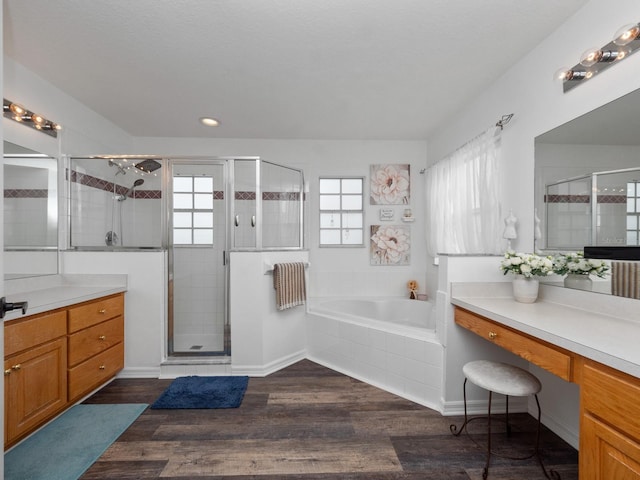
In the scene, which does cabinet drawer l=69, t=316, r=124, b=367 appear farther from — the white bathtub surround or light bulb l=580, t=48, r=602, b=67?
light bulb l=580, t=48, r=602, b=67

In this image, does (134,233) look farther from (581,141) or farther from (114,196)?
(581,141)

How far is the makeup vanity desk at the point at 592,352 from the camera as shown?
2.99 ft

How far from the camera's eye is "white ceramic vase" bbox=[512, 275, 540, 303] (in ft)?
5.86

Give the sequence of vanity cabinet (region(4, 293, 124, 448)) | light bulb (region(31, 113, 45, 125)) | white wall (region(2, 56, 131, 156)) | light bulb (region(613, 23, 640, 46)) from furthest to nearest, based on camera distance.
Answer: light bulb (region(31, 113, 45, 125))
white wall (region(2, 56, 131, 156))
vanity cabinet (region(4, 293, 124, 448))
light bulb (region(613, 23, 640, 46))

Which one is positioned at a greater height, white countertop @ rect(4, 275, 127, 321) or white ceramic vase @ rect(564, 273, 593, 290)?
white ceramic vase @ rect(564, 273, 593, 290)

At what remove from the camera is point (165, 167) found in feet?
8.68

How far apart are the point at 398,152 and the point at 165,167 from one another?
2610 mm

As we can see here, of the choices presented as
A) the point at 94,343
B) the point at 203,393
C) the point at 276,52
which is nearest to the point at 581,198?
the point at 276,52

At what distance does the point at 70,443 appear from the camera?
5.57 ft

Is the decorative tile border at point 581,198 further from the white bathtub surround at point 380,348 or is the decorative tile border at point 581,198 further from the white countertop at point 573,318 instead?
the white bathtub surround at point 380,348

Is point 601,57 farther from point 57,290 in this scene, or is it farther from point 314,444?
point 57,290

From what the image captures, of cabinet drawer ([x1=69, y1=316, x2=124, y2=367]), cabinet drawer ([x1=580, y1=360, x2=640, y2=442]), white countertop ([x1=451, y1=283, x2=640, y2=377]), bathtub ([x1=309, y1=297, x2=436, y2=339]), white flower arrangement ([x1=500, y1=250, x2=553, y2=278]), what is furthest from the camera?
bathtub ([x1=309, y1=297, x2=436, y2=339])

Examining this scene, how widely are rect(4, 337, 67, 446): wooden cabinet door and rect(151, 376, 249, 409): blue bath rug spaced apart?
59 cm

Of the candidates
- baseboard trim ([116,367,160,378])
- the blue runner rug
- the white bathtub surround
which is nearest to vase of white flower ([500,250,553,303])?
the white bathtub surround
